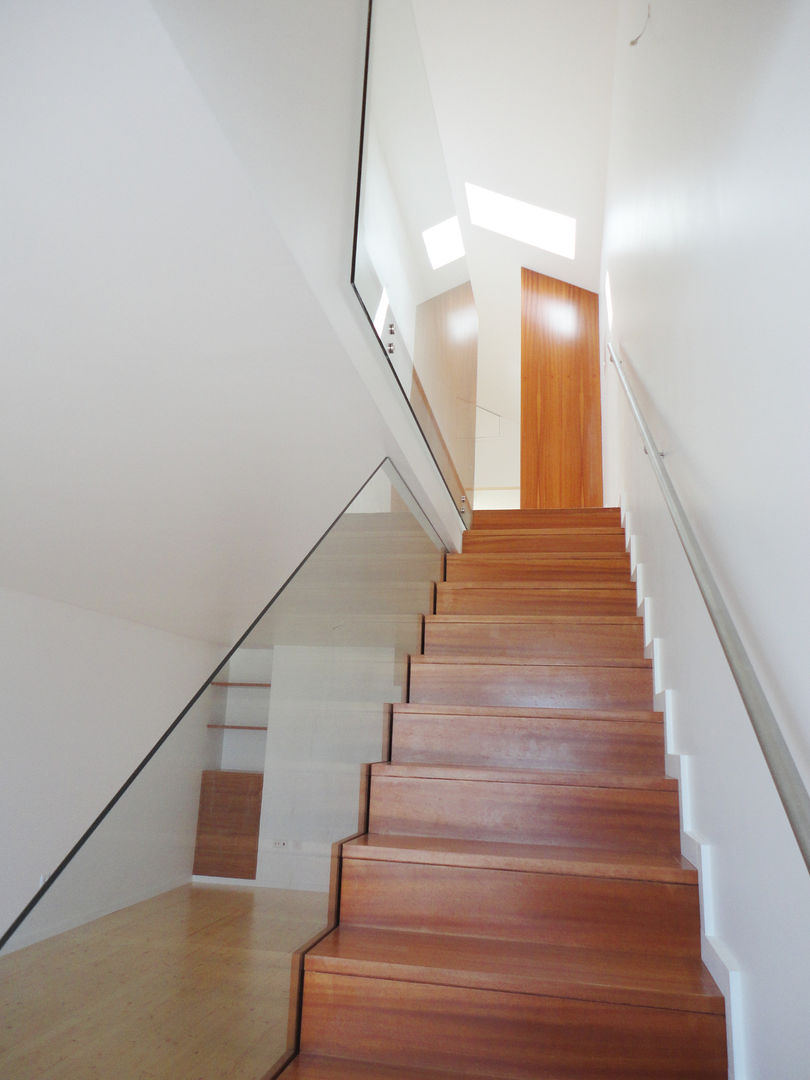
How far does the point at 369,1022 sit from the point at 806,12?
189 centimetres

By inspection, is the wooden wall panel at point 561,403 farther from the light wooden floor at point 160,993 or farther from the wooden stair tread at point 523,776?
the light wooden floor at point 160,993

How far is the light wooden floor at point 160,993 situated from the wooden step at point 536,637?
1583 mm

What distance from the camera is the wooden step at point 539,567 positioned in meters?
3.53

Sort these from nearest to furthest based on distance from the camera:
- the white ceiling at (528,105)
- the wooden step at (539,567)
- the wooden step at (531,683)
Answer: the wooden step at (531,683)
the wooden step at (539,567)
the white ceiling at (528,105)

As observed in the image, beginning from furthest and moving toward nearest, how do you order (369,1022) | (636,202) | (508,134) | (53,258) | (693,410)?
(508,134) → (636,202) → (693,410) → (369,1022) → (53,258)

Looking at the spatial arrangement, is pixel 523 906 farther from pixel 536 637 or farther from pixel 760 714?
pixel 536 637

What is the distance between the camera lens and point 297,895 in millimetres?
1600

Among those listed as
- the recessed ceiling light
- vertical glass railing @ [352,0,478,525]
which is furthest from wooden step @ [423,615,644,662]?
the recessed ceiling light

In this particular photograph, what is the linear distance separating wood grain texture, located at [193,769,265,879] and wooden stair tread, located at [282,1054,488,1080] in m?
0.40

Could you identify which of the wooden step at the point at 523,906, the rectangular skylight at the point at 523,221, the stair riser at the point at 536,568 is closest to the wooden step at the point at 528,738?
the wooden step at the point at 523,906

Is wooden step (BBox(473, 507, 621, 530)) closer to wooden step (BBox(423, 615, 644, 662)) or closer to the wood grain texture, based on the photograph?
wooden step (BBox(423, 615, 644, 662))

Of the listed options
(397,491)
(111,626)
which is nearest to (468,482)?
(397,491)

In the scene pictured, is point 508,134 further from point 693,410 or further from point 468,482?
point 693,410

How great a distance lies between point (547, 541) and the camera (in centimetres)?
397
